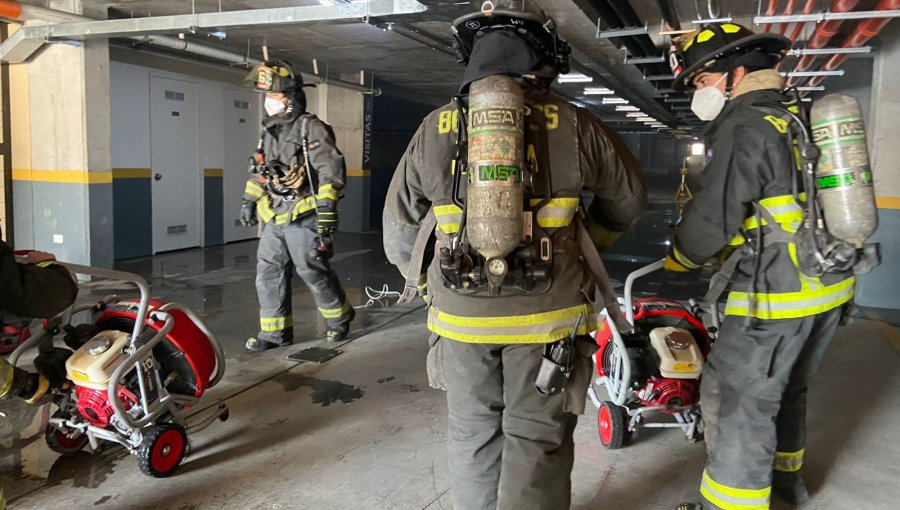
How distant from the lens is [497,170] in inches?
76.9

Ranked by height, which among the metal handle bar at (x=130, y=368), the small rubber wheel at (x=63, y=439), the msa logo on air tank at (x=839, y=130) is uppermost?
the msa logo on air tank at (x=839, y=130)

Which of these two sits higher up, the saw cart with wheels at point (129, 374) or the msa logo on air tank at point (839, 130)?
the msa logo on air tank at point (839, 130)

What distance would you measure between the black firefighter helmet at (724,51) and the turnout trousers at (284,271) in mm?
2955

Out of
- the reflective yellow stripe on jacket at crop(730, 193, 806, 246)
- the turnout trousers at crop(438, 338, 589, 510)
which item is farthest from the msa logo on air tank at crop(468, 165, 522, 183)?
the reflective yellow stripe on jacket at crop(730, 193, 806, 246)

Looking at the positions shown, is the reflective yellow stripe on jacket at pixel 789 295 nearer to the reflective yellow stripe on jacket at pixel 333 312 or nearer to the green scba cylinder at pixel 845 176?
the green scba cylinder at pixel 845 176

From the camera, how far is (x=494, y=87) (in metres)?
1.99

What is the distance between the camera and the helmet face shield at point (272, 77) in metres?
4.70

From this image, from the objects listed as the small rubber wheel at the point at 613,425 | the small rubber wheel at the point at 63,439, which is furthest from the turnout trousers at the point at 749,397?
the small rubber wheel at the point at 63,439

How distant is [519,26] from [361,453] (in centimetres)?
218

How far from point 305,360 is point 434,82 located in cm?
964

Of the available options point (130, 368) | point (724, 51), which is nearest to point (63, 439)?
point (130, 368)

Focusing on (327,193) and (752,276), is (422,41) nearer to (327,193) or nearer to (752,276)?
(327,193)

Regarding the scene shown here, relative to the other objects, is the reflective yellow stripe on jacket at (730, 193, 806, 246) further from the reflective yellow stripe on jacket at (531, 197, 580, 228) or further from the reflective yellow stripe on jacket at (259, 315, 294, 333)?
the reflective yellow stripe on jacket at (259, 315, 294, 333)

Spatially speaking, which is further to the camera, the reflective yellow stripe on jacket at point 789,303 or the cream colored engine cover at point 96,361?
the cream colored engine cover at point 96,361
